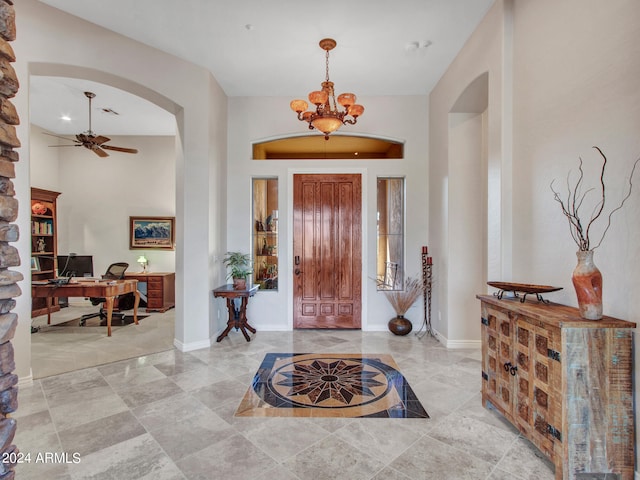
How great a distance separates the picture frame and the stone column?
614 centimetres

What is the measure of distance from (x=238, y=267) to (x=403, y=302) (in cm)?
267

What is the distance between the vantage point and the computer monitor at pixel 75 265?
6.76 meters

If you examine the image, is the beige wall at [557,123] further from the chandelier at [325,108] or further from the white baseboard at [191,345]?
the white baseboard at [191,345]

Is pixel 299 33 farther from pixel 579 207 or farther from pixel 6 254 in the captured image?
pixel 6 254

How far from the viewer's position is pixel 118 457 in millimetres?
2115

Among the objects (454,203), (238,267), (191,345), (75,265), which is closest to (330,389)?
(191,345)

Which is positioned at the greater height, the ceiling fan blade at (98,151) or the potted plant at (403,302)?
the ceiling fan blade at (98,151)

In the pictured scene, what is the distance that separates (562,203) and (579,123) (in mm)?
548

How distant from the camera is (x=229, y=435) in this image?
93.1 inches

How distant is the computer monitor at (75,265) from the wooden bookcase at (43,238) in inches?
4.5

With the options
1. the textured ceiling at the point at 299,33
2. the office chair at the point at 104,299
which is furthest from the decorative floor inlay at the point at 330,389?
the office chair at the point at 104,299

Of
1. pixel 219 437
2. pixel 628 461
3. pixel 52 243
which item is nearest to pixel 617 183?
pixel 628 461

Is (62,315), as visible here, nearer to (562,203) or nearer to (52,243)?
(52,243)

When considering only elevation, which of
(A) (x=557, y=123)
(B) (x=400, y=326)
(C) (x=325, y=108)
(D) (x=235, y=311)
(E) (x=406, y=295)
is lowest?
(B) (x=400, y=326)
